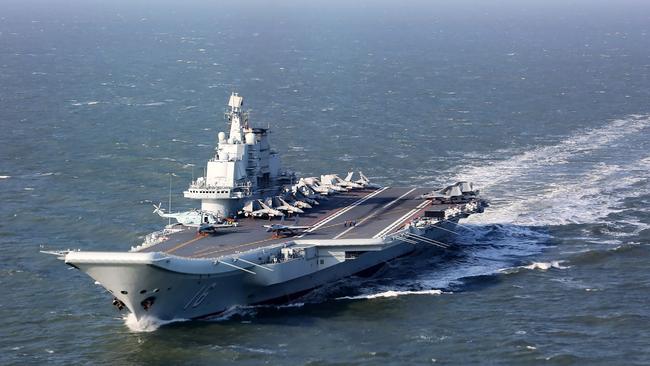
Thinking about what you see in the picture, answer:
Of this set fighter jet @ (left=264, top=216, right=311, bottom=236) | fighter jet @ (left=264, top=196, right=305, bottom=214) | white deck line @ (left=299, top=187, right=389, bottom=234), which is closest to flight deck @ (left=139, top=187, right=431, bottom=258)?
white deck line @ (left=299, top=187, right=389, bottom=234)

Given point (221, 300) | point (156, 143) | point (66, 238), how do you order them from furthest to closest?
point (156, 143), point (66, 238), point (221, 300)

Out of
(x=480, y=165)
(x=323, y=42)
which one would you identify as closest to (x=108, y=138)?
(x=480, y=165)

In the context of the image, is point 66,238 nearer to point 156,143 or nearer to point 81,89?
point 156,143

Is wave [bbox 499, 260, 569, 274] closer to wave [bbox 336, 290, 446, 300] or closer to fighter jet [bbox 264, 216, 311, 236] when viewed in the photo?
wave [bbox 336, 290, 446, 300]

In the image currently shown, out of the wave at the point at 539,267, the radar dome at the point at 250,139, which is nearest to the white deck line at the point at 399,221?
the wave at the point at 539,267

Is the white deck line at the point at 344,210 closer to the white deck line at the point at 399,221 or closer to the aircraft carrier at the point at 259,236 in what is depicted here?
the aircraft carrier at the point at 259,236

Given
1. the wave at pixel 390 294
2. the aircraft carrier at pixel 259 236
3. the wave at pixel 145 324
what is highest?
the aircraft carrier at pixel 259 236
